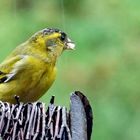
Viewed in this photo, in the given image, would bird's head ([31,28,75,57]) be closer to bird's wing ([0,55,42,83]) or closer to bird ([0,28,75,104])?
bird ([0,28,75,104])

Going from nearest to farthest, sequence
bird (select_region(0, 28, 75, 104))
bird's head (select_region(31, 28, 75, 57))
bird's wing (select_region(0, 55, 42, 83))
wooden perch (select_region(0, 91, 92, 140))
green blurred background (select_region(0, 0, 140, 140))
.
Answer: wooden perch (select_region(0, 91, 92, 140)) < bird (select_region(0, 28, 75, 104)) < bird's wing (select_region(0, 55, 42, 83)) < bird's head (select_region(31, 28, 75, 57)) < green blurred background (select_region(0, 0, 140, 140))

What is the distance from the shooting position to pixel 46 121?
3439mm

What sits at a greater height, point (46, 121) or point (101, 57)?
point (101, 57)

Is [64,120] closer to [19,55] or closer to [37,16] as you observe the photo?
[19,55]

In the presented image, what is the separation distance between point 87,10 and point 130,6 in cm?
56

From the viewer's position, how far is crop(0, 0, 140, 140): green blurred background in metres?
5.79

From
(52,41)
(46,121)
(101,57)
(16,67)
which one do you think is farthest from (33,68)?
(46,121)

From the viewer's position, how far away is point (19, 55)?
5012 millimetres

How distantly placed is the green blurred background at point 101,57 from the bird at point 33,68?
1.97 ft

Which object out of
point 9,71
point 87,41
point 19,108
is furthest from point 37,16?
point 19,108

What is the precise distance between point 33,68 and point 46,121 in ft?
4.67

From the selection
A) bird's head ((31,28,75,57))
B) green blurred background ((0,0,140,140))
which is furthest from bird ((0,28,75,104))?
green blurred background ((0,0,140,140))

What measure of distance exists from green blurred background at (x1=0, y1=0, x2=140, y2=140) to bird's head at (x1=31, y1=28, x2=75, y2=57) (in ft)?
1.88

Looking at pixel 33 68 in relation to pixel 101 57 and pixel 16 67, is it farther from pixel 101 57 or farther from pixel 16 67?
pixel 101 57
